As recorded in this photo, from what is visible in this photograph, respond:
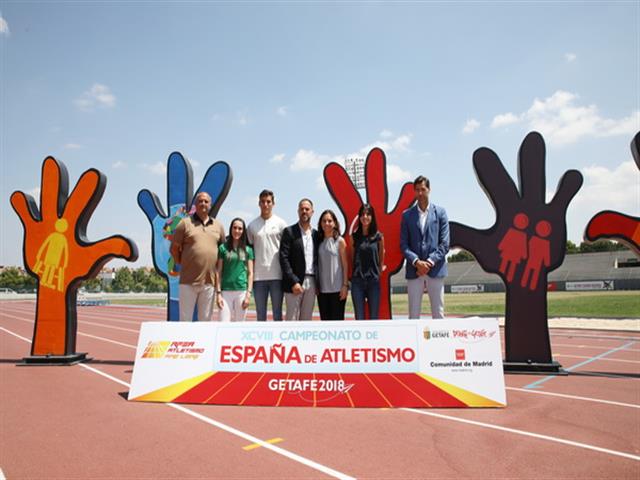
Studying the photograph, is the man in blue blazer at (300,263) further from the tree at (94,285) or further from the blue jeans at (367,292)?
the tree at (94,285)

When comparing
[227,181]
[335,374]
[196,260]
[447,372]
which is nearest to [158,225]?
[227,181]

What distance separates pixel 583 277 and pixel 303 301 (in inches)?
1927

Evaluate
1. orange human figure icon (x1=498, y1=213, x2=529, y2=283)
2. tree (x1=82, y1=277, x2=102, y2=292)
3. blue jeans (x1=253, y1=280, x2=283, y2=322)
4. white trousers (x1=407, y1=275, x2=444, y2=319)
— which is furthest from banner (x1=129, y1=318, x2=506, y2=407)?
tree (x1=82, y1=277, x2=102, y2=292)

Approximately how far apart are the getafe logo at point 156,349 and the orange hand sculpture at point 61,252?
9.48 feet

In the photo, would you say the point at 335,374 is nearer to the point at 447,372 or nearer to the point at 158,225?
the point at 447,372

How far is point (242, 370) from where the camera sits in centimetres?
484

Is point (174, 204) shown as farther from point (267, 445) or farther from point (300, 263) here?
point (267, 445)

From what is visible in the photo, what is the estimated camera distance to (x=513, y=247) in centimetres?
658

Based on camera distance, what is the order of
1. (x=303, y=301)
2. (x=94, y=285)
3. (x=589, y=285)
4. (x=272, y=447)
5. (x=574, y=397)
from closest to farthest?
(x=272, y=447) < (x=574, y=397) < (x=303, y=301) < (x=589, y=285) < (x=94, y=285)

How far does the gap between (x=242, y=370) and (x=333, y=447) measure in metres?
1.83

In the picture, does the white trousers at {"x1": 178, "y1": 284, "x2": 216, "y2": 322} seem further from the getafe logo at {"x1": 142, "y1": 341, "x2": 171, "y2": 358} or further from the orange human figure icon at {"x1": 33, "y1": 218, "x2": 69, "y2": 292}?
the orange human figure icon at {"x1": 33, "y1": 218, "x2": 69, "y2": 292}

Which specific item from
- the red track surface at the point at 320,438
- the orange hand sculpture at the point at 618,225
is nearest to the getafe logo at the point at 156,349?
the red track surface at the point at 320,438

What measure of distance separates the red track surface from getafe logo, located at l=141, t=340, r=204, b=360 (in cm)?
59

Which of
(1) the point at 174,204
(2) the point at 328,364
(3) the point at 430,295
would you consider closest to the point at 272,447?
(2) the point at 328,364
